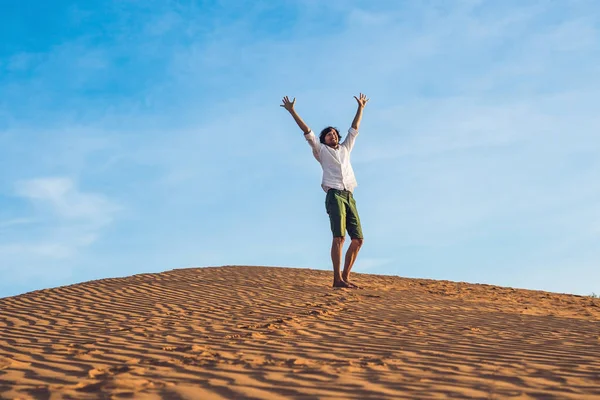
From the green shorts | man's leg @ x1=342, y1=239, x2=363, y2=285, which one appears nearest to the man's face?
the green shorts

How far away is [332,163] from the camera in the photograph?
9094 mm

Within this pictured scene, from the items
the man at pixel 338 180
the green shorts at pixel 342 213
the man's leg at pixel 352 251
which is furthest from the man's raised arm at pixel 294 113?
the man's leg at pixel 352 251

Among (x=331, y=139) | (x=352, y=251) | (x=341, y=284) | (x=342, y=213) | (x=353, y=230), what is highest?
(x=331, y=139)

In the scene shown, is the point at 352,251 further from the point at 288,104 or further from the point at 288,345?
the point at 288,345

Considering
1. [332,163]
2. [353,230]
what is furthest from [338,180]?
[353,230]

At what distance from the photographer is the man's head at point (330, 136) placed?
9.19 metres

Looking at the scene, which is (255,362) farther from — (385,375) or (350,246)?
(350,246)

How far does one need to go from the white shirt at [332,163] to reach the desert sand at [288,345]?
5.18 feet

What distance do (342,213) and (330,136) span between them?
3.75 feet

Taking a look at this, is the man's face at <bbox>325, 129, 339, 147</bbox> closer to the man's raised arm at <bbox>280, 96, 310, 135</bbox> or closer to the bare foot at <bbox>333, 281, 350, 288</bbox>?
the man's raised arm at <bbox>280, 96, 310, 135</bbox>

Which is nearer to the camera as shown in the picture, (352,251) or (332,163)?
(332,163)

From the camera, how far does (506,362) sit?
439 centimetres

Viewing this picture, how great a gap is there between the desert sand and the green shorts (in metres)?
0.89

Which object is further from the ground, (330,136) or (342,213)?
(330,136)
